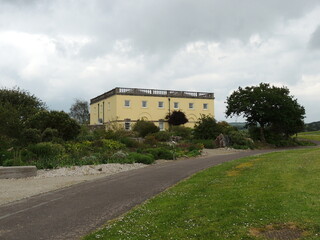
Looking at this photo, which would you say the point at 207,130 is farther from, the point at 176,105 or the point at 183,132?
the point at 176,105

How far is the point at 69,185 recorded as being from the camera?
12359mm

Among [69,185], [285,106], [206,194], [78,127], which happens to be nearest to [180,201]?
[206,194]

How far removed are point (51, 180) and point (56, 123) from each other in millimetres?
12687

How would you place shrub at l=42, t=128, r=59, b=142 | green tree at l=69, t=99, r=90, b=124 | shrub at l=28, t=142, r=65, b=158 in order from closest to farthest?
shrub at l=28, t=142, r=65, b=158 < shrub at l=42, t=128, r=59, b=142 < green tree at l=69, t=99, r=90, b=124

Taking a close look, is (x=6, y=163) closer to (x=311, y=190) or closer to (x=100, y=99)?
(x=311, y=190)

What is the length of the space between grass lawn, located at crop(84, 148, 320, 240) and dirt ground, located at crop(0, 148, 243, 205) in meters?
4.57

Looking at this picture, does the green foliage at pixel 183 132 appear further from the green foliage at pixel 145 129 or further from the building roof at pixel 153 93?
the building roof at pixel 153 93

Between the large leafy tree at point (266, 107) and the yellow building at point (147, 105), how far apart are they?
19.1 metres

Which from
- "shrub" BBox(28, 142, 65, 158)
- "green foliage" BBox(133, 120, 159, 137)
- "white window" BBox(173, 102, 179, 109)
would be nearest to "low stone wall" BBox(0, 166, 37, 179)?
"shrub" BBox(28, 142, 65, 158)

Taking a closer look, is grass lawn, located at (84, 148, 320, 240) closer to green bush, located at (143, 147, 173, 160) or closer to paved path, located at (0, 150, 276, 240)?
paved path, located at (0, 150, 276, 240)

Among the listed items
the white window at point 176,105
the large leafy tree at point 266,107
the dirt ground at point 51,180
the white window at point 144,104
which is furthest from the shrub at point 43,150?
the white window at point 176,105

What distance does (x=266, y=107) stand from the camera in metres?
37.7

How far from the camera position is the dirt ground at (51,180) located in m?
11.0

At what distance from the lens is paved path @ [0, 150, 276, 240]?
21.2 ft
